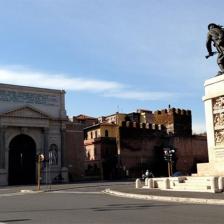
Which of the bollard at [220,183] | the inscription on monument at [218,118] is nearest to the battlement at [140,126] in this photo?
the inscription on monument at [218,118]

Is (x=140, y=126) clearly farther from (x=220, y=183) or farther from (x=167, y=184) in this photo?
(x=220, y=183)

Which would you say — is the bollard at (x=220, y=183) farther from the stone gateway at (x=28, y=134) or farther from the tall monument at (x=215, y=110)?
the stone gateway at (x=28, y=134)

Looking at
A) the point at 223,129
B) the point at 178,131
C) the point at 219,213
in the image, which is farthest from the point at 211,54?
the point at 178,131

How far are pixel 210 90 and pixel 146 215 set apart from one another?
11233 mm

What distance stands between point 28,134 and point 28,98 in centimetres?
446

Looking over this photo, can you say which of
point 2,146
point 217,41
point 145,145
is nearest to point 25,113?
point 2,146

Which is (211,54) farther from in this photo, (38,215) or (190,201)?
(38,215)

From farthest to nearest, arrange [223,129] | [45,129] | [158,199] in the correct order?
[45,129]
[223,129]
[158,199]

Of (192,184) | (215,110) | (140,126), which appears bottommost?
(192,184)

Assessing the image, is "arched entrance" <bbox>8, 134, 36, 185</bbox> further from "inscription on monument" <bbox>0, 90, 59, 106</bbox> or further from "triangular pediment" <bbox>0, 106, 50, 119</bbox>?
"inscription on monument" <bbox>0, 90, 59, 106</bbox>

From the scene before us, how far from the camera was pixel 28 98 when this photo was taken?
61.8m

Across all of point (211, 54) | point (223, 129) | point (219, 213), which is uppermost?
point (211, 54)

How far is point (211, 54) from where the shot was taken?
965 inches

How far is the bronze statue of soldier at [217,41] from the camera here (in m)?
23.9
